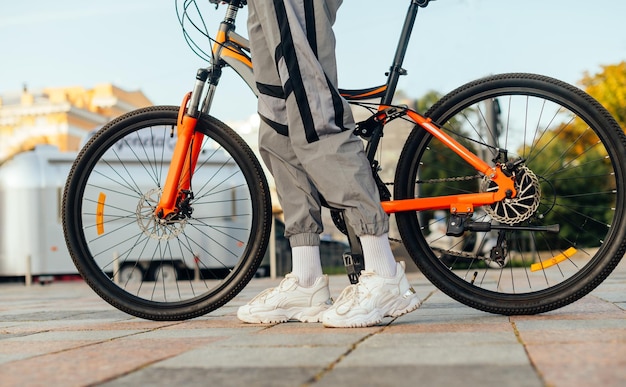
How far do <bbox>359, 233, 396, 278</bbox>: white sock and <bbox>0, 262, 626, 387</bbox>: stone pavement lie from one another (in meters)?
0.20

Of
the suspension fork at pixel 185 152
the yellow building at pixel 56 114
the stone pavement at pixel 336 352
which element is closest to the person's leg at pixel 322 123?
the stone pavement at pixel 336 352

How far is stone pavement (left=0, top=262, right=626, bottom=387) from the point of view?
6.43 ft

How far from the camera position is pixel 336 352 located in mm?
2383

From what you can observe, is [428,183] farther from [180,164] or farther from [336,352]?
[336,352]

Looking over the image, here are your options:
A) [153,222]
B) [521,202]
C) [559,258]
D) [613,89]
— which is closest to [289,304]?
[153,222]

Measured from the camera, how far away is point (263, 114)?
342cm

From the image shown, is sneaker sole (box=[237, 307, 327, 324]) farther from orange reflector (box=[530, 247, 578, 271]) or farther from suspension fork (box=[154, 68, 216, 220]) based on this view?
orange reflector (box=[530, 247, 578, 271])

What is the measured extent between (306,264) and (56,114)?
46789 mm

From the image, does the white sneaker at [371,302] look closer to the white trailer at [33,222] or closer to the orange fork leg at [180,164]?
the orange fork leg at [180,164]

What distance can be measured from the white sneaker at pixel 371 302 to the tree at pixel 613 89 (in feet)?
93.0

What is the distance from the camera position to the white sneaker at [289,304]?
134 inches

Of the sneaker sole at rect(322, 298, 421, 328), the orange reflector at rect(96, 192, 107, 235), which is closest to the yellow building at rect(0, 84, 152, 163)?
the orange reflector at rect(96, 192, 107, 235)

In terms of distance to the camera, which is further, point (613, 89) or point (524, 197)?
point (613, 89)

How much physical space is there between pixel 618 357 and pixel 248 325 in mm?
1565
